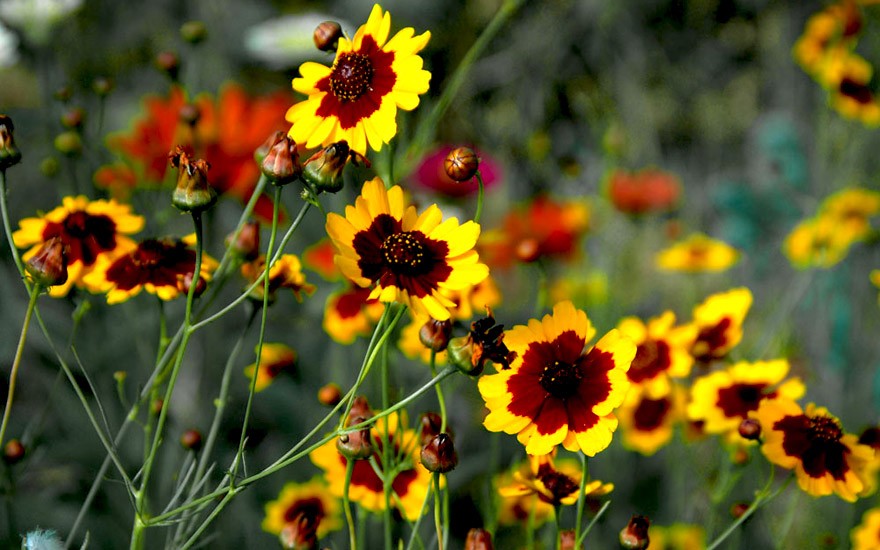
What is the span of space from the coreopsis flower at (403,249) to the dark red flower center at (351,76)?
70 mm

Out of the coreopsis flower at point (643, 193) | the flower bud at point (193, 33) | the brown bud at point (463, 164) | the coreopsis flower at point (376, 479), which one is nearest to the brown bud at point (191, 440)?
the coreopsis flower at point (376, 479)

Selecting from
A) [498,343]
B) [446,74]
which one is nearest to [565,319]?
[498,343]

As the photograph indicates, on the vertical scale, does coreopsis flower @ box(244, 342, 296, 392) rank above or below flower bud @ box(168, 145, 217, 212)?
below

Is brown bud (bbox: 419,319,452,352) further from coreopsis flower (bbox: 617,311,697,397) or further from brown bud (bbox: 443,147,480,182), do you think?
coreopsis flower (bbox: 617,311,697,397)

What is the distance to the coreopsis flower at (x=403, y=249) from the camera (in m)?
0.58

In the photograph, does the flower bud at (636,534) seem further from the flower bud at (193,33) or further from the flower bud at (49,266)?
the flower bud at (193,33)

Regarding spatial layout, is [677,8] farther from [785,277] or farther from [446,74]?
[785,277]

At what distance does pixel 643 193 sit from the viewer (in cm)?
196

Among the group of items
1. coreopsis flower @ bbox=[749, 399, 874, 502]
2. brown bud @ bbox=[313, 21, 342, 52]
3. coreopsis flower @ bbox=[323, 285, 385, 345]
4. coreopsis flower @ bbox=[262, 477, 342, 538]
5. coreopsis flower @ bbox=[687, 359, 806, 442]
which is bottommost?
coreopsis flower @ bbox=[262, 477, 342, 538]

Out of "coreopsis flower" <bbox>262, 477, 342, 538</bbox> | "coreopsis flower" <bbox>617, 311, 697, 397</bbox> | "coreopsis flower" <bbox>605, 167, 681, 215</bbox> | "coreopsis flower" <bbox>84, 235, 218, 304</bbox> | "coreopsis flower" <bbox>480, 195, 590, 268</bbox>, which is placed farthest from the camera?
"coreopsis flower" <bbox>605, 167, 681, 215</bbox>

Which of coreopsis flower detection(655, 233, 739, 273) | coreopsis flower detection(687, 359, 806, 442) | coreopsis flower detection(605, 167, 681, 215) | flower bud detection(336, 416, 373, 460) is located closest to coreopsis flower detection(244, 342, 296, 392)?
flower bud detection(336, 416, 373, 460)

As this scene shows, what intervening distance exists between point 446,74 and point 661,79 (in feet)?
2.76

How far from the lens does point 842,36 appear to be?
1445mm

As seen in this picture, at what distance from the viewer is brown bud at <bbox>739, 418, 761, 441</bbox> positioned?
65cm
